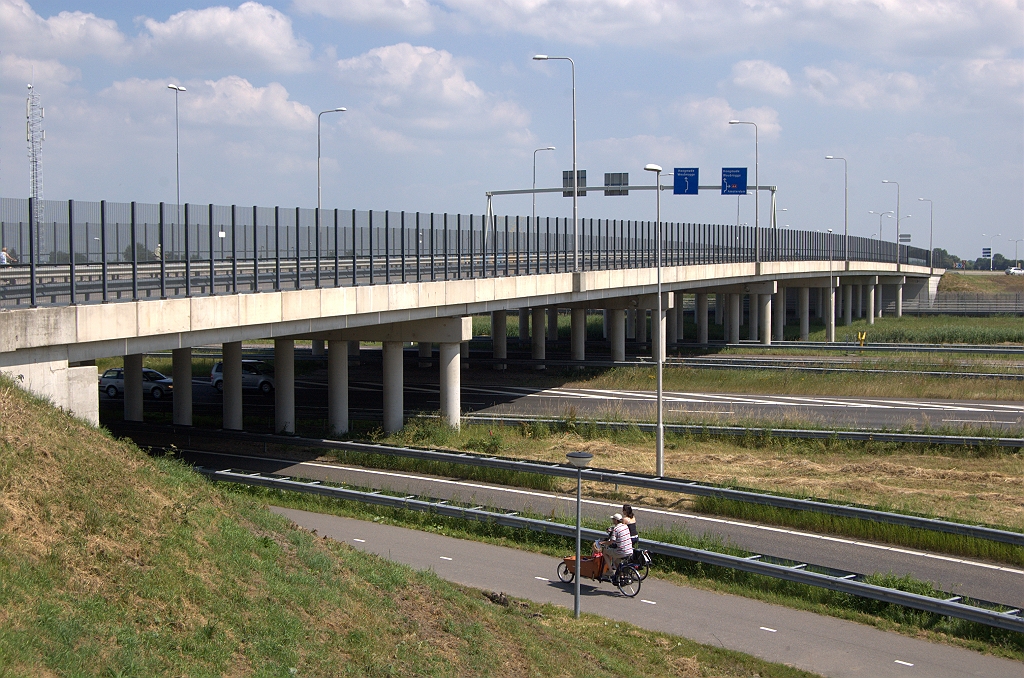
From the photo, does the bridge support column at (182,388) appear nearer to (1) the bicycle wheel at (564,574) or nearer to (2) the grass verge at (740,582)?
(2) the grass verge at (740,582)

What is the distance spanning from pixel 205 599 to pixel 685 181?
37.3 meters

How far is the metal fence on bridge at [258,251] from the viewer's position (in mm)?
18094

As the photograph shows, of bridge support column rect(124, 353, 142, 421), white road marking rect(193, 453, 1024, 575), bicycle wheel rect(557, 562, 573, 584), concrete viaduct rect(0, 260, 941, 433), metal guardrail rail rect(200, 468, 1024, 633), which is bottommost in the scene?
white road marking rect(193, 453, 1024, 575)

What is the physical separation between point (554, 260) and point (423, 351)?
1713cm

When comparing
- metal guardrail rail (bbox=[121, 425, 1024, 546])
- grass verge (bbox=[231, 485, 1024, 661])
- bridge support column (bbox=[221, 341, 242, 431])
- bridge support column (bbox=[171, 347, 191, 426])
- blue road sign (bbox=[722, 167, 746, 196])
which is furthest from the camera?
blue road sign (bbox=[722, 167, 746, 196])

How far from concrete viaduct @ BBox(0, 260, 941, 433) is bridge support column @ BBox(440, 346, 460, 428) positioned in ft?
0.10

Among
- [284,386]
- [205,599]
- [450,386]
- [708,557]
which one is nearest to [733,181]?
[450,386]

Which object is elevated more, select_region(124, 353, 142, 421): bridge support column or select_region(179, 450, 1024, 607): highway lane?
select_region(124, 353, 142, 421): bridge support column

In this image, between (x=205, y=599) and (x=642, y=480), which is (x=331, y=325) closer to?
(x=642, y=480)

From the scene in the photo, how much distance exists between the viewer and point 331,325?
85.3 ft

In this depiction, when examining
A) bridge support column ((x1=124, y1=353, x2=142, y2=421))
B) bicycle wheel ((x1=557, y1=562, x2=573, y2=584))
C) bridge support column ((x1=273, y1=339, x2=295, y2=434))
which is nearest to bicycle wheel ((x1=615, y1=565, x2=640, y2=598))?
bicycle wheel ((x1=557, y1=562, x2=573, y2=584))

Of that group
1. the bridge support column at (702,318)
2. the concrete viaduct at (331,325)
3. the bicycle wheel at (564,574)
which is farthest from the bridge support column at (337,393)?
the bridge support column at (702,318)

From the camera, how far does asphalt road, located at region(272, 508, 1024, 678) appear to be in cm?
1337

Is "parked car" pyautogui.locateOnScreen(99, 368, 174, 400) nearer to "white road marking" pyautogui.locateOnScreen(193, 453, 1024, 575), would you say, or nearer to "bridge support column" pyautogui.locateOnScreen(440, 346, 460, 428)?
"bridge support column" pyautogui.locateOnScreen(440, 346, 460, 428)
